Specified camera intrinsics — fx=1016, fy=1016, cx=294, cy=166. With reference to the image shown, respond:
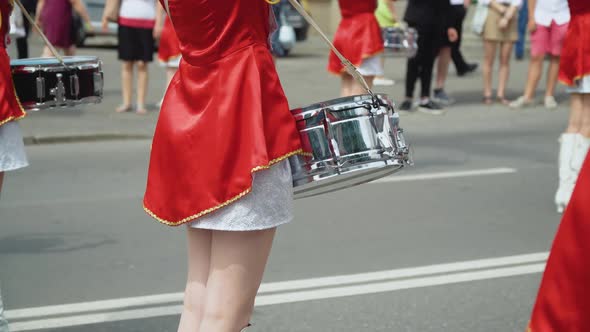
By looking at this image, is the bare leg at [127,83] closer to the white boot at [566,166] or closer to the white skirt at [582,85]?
the white boot at [566,166]

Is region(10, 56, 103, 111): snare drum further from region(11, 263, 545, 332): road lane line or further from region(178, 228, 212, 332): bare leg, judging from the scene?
region(178, 228, 212, 332): bare leg

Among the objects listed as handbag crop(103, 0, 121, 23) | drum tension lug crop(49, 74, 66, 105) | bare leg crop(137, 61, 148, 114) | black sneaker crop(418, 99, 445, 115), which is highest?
drum tension lug crop(49, 74, 66, 105)

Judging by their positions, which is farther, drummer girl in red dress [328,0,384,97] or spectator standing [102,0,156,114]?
spectator standing [102,0,156,114]

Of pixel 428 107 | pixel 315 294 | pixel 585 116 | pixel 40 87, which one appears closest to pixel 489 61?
pixel 428 107

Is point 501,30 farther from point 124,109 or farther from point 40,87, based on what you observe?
point 40,87

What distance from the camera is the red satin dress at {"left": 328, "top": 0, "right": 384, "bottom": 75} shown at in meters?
8.45

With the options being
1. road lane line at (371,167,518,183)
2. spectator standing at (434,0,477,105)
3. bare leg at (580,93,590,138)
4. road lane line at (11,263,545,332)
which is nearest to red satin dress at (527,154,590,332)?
road lane line at (11,263,545,332)

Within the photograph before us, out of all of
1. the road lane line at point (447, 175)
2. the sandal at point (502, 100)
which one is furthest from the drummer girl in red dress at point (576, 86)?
the sandal at point (502, 100)

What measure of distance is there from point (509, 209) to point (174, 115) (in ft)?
15.4

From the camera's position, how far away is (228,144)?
110 inches

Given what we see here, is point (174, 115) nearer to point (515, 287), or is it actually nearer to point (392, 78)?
point (515, 287)

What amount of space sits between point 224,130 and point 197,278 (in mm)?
494

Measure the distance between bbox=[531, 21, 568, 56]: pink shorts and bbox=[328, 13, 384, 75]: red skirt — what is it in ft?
12.9

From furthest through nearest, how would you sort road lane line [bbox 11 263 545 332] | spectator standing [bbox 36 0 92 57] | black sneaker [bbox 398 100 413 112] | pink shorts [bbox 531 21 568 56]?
1. spectator standing [bbox 36 0 92 57]
2. black sneaker [bbox 398 100 413 112]
3. pink shorts [bbox 531 21 568 56]
4. road lane line [bbox 11 263 545 332]
